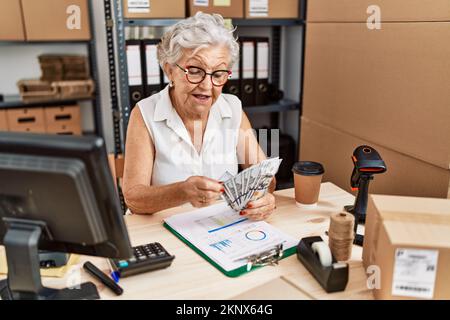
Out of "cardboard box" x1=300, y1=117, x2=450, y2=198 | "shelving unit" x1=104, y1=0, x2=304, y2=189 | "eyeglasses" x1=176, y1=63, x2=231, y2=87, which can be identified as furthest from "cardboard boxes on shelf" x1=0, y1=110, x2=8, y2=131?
"cardboard box" x1=300, y1=117, x2=450, y2=198

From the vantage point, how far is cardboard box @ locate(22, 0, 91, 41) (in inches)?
101

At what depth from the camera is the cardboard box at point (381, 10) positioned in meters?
1.41

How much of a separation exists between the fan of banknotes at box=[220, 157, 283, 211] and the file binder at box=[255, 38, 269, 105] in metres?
1.47

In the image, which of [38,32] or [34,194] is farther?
[38,32]

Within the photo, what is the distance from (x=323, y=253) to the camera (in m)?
0.97

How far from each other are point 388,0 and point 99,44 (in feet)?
7.20

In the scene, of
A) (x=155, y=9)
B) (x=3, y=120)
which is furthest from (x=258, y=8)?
(x=3, y=120)

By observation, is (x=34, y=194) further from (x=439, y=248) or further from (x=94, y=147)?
(x=439, y=248)

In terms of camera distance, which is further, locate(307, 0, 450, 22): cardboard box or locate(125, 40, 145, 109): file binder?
locate(125, 40, 145, 109): file binder

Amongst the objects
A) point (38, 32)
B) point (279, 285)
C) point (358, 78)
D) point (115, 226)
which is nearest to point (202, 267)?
point (279, 285)

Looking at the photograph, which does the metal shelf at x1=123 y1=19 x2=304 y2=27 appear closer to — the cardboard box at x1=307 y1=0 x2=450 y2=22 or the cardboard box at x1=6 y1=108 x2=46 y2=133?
the cardboard box at x1=307 y1=0 x2=450 y2=22

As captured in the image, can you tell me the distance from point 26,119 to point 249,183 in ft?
7.15

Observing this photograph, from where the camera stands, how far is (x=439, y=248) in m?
0.85

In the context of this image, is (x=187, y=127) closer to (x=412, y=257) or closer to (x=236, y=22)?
(x=412, y=257)
